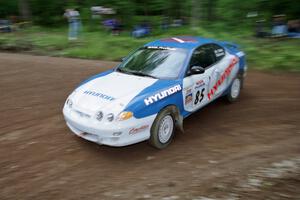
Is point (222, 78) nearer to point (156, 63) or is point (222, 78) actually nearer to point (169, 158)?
point (156, 63)

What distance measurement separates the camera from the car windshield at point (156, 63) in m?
6.41

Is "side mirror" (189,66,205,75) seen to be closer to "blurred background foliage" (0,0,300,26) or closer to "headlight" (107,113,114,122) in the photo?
"headlight" (107,113,114,122)

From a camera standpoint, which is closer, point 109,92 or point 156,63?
point 109,92

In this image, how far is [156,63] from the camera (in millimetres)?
6641

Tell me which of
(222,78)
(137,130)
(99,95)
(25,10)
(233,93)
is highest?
(25,10)

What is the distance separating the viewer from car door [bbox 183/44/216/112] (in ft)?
21.0

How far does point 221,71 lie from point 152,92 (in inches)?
85.9

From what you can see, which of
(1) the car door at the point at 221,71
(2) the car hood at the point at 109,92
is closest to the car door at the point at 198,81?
(1) the car door at the point at 221,71

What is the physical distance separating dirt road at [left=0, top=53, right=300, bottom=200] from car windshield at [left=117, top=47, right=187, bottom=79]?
3.89 ft

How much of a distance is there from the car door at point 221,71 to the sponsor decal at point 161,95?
115 centimetres

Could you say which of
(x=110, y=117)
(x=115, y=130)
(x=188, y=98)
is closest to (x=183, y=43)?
(x=188, y=98)

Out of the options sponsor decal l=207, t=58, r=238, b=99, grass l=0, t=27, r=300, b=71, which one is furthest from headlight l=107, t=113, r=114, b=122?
grass l=0, t=27, r=300, b=71

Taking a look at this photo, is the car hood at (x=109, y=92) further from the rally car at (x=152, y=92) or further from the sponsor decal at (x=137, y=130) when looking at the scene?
the sponsor decal at (x=137, y=130)

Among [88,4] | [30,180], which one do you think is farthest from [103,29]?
[30,180]
